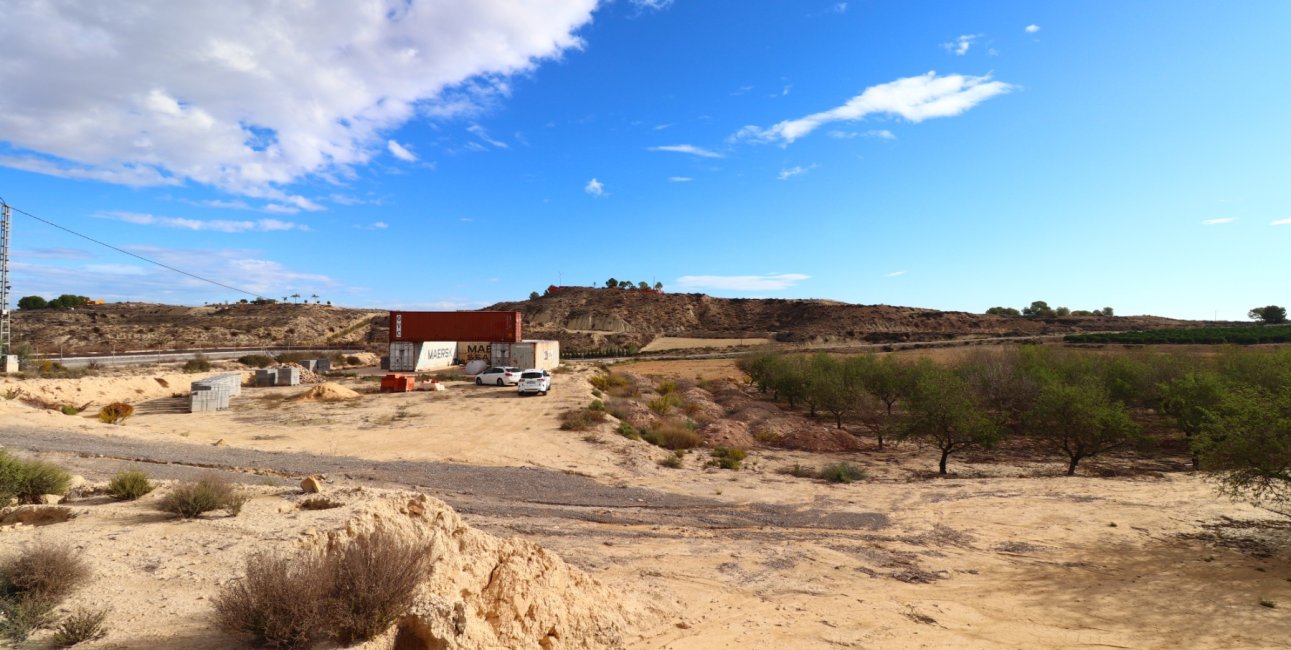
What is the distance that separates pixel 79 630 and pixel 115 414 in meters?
27.4

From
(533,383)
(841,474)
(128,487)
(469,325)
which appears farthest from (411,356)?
(128,487)

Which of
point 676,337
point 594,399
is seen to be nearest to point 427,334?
point 594,399

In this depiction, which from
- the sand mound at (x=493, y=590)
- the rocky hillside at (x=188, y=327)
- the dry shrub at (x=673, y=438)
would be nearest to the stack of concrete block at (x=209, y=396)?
the dry shrub at (x=673, y=438)

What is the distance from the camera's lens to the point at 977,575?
11.9m

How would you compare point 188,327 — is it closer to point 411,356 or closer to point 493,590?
point 411,356

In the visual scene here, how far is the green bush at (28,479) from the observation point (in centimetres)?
926

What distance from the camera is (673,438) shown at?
27.1 m

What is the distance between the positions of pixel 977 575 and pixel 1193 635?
3.17 meters

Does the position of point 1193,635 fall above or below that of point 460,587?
below

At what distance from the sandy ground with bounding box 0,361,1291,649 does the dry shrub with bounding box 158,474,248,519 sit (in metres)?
0.35

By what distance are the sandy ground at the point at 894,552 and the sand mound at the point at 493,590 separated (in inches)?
33.6

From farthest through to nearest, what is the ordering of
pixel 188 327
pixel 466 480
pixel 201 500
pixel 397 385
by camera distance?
pixel 188 327 < pixel 397 385 < pixel 466 480 < pixel 201 500

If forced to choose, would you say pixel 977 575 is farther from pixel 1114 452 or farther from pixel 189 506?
pixel 1114 452

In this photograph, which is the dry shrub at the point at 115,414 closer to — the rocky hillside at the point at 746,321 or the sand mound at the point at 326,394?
the sand mound at the point at 326,394
